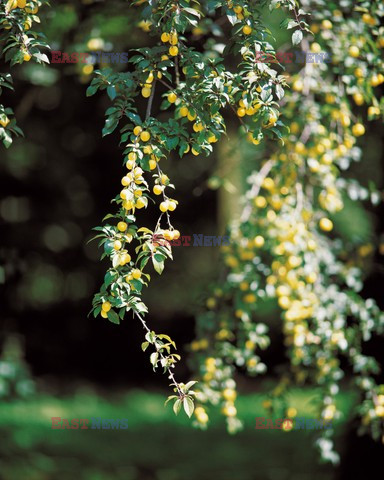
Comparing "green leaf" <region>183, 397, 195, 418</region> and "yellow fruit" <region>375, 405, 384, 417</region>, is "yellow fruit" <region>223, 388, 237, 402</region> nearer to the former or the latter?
"yellow fruit" <region>375, 405, 384, 417</region>

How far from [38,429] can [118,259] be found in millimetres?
5312

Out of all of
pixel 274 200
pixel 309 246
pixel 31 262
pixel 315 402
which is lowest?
pixel 315 402

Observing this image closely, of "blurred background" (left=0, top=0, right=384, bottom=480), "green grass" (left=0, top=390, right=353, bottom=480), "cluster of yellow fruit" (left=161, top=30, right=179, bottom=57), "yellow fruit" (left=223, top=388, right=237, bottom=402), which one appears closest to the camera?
"cluster of yellow fruit" (left=161, top=30, right=179, bottom=57)

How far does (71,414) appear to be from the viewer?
7.54m

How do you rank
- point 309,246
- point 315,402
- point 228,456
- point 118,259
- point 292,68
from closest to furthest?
point 118,259, point 309,246, point 315,402, point 292,68, point 228,456

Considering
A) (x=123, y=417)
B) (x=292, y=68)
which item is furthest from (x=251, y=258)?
(x=123, y=417)

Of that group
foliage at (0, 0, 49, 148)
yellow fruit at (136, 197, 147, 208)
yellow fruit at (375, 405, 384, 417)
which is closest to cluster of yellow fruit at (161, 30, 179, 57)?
foliage at (0, 0, 49, 148)

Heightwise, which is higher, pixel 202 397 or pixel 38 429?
pixel 38 429

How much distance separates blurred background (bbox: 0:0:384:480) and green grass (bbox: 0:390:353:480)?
2 centimetres

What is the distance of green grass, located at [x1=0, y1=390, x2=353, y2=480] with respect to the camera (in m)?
4.72

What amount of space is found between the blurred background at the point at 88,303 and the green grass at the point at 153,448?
0.02 m

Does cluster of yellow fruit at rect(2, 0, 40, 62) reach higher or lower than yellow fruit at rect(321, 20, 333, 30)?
lower

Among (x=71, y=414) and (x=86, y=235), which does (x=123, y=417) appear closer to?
(x=71, y=414)

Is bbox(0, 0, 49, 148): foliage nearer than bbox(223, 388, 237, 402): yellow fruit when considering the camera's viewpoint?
Yes
